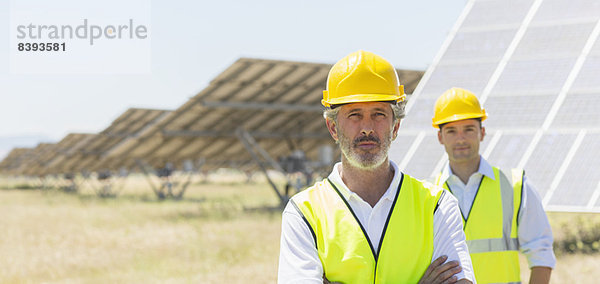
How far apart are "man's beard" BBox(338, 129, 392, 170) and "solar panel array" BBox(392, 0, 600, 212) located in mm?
3847

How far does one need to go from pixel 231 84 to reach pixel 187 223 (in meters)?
4.32

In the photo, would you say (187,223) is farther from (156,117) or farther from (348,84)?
(348,84)

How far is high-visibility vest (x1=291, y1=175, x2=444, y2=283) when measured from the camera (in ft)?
7.27

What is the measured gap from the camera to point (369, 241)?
2.24 m

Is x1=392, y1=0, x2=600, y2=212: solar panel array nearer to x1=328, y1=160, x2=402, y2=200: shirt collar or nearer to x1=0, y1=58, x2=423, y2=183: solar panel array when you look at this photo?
x1=328, y1=160, x2=402, y2=200: shirt collar

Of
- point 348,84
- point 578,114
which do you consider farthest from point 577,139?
point 348,84

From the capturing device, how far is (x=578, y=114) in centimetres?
636

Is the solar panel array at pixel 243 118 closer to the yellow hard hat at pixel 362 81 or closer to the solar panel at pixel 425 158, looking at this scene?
the solar panel at pixel 425 158

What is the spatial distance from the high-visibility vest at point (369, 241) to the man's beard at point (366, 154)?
6.3 inches

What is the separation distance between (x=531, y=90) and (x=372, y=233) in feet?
17.1

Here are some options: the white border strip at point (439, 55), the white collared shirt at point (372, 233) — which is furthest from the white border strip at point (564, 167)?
the white collared shirt at point (372, 233)

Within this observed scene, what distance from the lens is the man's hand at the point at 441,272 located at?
2232 mm

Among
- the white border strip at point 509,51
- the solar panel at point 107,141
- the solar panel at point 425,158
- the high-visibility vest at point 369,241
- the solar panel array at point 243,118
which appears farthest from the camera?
the solar panel at point 107,141

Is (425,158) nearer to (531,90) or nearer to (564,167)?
(564,167)
